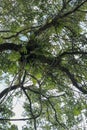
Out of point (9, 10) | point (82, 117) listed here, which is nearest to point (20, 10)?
point (9, 10)

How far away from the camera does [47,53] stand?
861 centimetres

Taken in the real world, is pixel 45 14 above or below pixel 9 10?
below

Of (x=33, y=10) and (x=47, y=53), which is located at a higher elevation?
(x=33, y=10)

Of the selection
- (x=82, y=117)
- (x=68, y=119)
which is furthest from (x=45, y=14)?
(x=68, y=119)

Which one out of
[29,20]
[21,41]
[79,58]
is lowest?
[79,58]

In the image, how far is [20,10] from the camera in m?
9.06

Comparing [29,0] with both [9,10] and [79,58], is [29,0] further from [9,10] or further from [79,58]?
[79,58]

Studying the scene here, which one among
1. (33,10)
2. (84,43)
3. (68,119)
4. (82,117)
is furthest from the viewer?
(68,119)

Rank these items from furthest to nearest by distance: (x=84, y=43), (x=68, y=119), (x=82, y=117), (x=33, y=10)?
(x=68, y=119) < (x=82, y=117) < (x=33, y=10) < (x=84, y=43)

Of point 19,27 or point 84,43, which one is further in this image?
point 19,27

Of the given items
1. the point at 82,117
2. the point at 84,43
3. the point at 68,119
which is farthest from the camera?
the point at 68,119

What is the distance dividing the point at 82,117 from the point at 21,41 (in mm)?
2720

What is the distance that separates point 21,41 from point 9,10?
1.03 m

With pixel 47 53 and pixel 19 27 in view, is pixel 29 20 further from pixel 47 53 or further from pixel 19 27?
pixel 47 53
